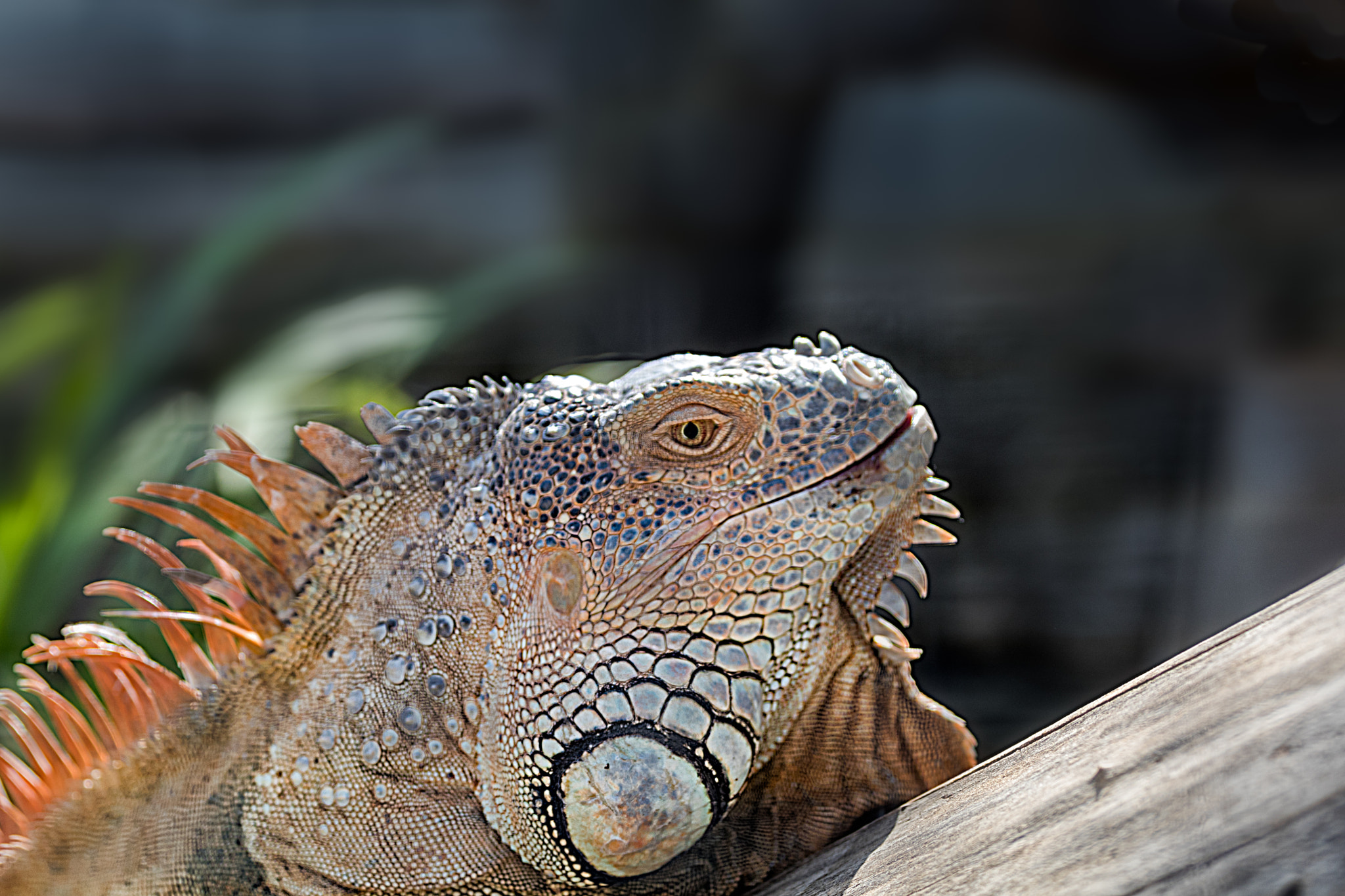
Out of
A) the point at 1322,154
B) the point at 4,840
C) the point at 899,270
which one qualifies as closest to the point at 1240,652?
the point at 4,840

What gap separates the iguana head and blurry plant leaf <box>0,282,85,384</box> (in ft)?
10.4

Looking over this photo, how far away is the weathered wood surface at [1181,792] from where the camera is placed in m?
0.96

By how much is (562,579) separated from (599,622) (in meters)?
0.09

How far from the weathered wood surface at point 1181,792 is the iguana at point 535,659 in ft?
0.78

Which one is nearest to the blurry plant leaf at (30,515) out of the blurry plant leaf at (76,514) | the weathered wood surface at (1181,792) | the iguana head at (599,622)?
the blurry plant leaf at (76,514)

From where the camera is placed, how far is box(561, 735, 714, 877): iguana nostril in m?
1.33

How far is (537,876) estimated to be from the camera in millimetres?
1469

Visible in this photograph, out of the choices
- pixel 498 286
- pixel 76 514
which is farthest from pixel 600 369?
pixel 76 514

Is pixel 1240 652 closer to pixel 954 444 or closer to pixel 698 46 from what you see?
pixel 954 444

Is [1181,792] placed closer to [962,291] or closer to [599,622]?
[599,622]

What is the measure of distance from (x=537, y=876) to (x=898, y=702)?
60 centimetres

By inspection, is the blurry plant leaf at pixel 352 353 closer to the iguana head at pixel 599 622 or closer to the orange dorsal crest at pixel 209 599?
the orange dorsal crest at pixel 209 599

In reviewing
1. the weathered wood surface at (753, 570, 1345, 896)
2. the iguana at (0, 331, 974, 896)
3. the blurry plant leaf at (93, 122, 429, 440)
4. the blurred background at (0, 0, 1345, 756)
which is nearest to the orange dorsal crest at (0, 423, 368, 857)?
the iguana at (0, 331, 974, 896)

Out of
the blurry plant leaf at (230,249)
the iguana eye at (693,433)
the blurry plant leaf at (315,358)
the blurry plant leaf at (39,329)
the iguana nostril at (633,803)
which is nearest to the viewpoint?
the iguana nostril at (633,803)
